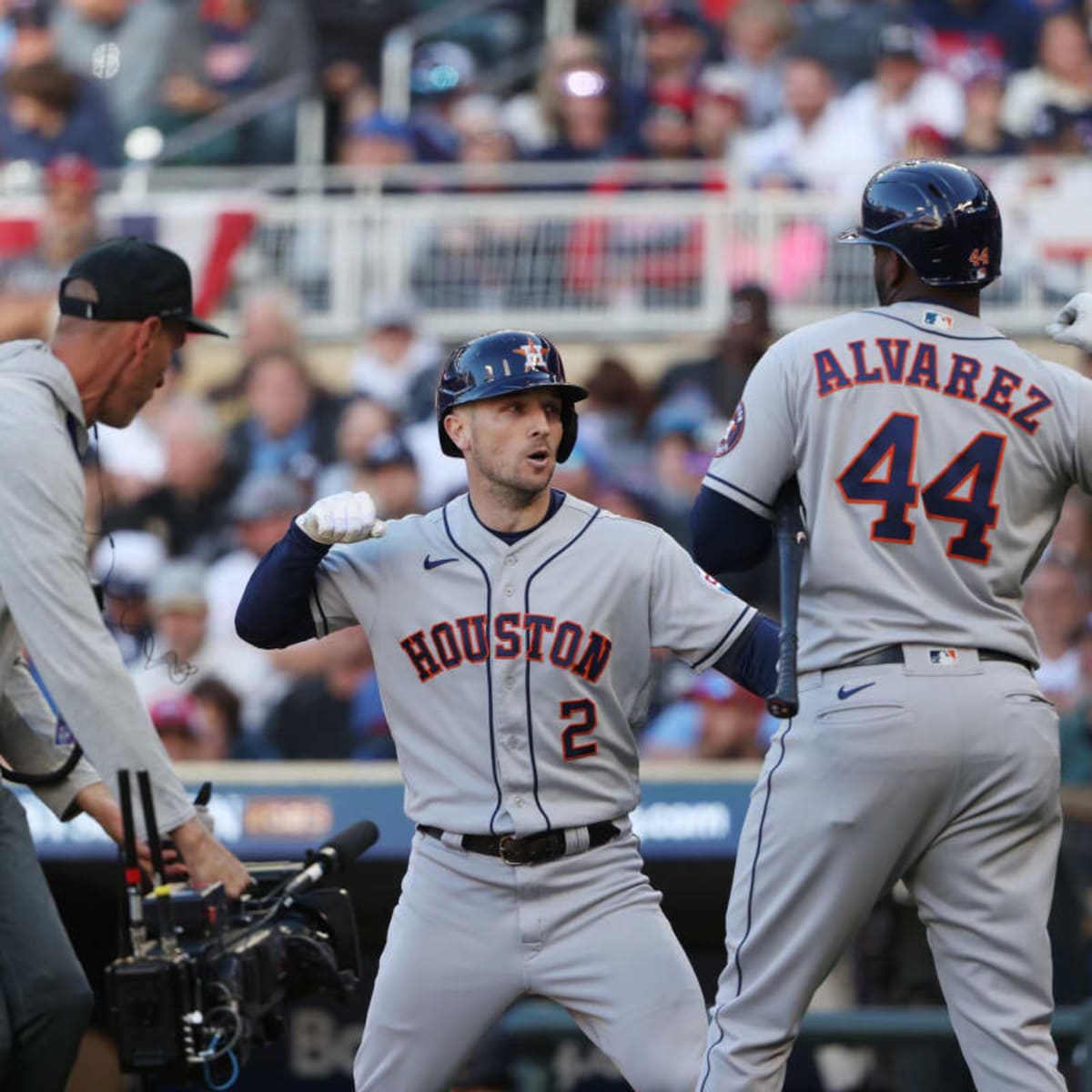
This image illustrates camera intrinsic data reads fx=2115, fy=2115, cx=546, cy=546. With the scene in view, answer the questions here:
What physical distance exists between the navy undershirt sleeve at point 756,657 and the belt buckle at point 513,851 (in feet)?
1.73

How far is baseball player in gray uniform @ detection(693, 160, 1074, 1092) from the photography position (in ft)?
11.7

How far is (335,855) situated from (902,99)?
259 inches

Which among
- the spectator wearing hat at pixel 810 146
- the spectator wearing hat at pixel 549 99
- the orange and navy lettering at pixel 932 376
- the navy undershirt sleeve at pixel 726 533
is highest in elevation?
the spectator wearing hat at pixel 549 99

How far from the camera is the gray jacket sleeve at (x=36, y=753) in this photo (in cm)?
435

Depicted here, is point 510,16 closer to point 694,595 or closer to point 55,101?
point 55,101

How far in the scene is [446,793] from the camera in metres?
4.03

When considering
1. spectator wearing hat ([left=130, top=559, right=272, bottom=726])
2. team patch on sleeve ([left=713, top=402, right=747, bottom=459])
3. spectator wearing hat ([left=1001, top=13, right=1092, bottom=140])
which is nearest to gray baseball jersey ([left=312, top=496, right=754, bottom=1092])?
team patch on sleeve ([left=713, top=402, right=747, bottom=459])

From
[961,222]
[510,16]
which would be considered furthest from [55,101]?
[961,222]

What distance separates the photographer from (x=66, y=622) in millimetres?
3764

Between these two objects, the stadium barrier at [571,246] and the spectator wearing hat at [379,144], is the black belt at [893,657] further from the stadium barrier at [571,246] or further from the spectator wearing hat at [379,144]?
the spectator wearing hat at [379,144]

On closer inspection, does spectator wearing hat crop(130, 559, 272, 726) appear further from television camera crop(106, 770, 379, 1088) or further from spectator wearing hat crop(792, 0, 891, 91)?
spectator wearing hat crop(792, 0, 891, 91)

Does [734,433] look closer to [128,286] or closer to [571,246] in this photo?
[128,286]

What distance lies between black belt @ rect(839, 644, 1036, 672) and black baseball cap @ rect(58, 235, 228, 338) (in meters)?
1.53

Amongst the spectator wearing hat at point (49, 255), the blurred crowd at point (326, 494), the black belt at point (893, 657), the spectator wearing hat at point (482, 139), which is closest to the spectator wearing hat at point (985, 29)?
the spectator wearing hat at point (482, 139)
